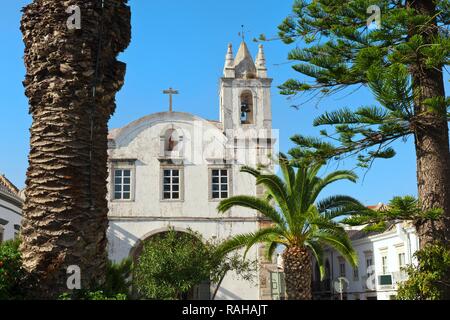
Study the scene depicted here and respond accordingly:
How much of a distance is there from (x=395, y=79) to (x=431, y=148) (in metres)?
1.19

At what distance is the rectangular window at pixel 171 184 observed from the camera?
23828mm

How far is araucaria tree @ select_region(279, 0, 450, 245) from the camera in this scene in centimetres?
646

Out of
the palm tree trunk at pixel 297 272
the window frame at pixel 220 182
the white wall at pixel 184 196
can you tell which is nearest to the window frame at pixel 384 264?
the white wall at pixel 184 196

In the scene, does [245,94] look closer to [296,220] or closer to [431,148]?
[296,220]

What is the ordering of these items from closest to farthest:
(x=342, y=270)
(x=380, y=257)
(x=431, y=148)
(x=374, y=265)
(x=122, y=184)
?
(x=431, y=148), (x=122, y=184), (x=380, y=257), (x=374, y=265), (x=342, y=270)

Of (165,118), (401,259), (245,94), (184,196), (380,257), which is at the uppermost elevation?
(245,94)

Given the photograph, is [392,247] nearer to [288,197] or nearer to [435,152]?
[288,197]

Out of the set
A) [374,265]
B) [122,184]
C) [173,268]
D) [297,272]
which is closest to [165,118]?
[122,184]

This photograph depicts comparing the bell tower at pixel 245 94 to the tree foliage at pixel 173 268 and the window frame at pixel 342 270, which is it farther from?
the window frame at pixel 342 270

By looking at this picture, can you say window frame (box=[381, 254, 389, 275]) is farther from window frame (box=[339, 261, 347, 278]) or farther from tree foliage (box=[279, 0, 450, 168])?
tree foliage (box=[279, 0, 450, 168])

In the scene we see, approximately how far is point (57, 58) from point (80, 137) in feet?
3.26

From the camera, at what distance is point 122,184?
23719mm

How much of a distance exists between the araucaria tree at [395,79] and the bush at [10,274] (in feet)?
12.7

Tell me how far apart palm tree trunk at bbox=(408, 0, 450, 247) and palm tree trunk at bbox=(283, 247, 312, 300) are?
913 cm
